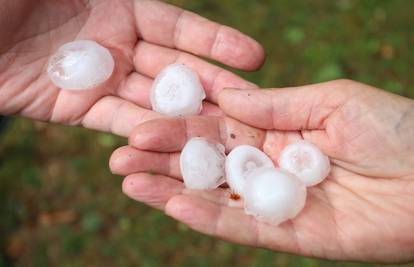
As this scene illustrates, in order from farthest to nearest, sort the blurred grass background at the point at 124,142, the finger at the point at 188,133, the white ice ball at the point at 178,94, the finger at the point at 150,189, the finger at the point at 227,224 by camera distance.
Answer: the blurred grass background at the point at 124,142 → the white ice ball at the point at 178,94 → the finger at the point at 188,133 → the finger at the point at 150,189 → the finger at the point at 227,224

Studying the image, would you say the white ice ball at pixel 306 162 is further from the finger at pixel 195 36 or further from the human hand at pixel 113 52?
the finger at pixel 195 36

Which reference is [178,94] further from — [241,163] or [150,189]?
[150,189]

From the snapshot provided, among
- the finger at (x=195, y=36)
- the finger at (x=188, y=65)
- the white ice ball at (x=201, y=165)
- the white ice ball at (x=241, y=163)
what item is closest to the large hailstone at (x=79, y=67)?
the finger at (x=188, y=65)

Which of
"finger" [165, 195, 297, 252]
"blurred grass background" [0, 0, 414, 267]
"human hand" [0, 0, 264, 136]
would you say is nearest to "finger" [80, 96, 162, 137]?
"human hand" [0, 0, 264, 136]

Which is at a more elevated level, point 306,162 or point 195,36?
point 195,36

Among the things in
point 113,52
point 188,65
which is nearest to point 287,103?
point 188,65

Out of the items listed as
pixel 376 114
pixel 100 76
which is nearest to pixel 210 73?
pixel 100 76
